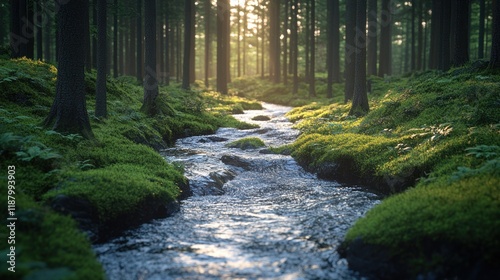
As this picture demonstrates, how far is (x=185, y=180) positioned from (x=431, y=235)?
262 inches

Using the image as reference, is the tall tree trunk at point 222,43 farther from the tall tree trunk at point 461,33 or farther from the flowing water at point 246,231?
the flowing water at point 246,231

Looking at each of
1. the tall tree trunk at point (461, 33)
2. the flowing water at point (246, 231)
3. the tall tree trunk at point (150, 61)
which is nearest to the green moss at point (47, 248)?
the flowing water at point (246, 231)

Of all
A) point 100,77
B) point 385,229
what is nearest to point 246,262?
point 385,229

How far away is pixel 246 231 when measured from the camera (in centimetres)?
766

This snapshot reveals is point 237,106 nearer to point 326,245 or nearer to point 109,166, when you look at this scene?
point 109,166

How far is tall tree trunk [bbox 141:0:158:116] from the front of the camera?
60.8 ft

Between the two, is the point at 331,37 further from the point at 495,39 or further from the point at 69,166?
the point at 69,166

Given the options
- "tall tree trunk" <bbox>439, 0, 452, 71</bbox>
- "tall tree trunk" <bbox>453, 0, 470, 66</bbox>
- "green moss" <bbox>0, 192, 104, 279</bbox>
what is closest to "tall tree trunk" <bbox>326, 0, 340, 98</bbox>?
"tall tree trunk" <bbox>439, 0, 452, 71</bbox>

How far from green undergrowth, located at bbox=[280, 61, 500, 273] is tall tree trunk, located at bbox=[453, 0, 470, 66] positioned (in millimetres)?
3122

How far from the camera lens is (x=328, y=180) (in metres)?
11.9

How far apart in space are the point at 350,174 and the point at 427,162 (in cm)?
281

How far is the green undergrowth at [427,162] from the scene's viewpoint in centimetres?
555

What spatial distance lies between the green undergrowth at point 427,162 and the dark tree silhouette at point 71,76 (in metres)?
7.44

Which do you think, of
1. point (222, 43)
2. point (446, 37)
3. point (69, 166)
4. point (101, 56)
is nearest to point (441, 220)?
point (69, 166)
